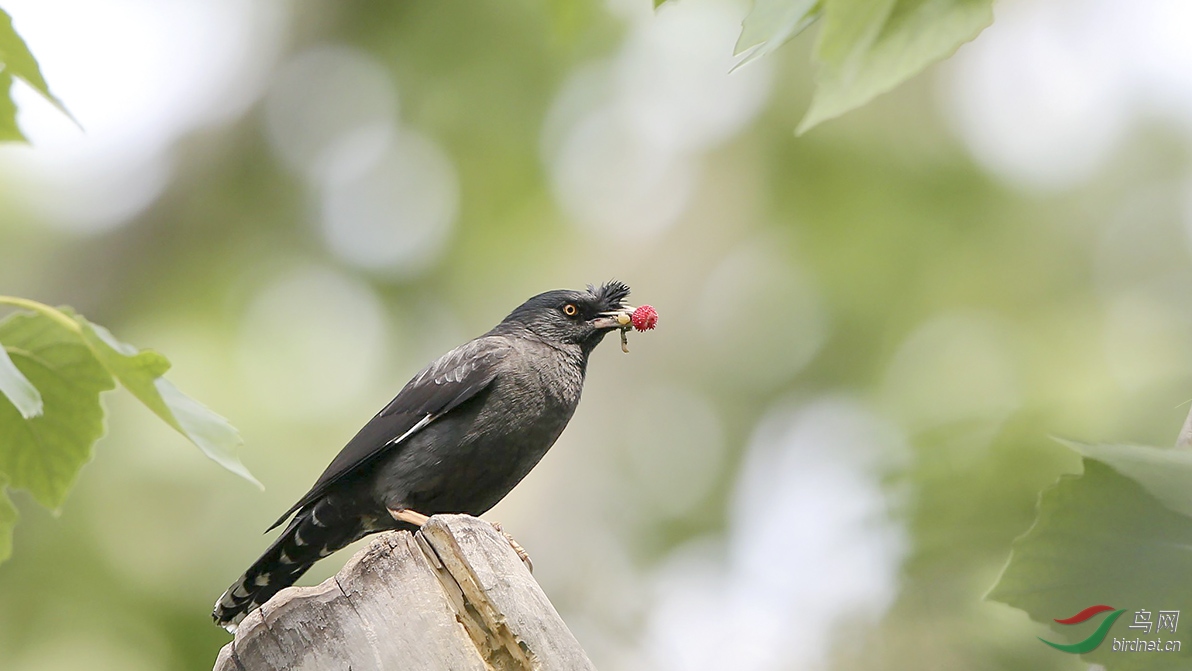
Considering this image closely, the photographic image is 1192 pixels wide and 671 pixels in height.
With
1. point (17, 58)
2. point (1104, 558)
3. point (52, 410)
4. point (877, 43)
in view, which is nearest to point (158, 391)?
point (52, 410)

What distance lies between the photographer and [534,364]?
15.3ft

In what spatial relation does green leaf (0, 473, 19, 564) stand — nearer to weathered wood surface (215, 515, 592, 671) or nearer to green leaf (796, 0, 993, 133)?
weathered wood surface (215, 515, 592, 671)

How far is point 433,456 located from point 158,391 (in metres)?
2.84

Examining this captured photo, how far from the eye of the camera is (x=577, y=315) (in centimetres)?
526

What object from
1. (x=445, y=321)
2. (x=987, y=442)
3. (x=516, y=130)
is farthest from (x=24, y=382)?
(x=516, y=130)

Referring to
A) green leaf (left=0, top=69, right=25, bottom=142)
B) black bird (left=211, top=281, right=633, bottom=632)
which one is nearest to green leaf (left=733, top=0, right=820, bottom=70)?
green leaf (left=0, top=69, right=25, bottom=142)

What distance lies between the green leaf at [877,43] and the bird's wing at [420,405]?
3433mm

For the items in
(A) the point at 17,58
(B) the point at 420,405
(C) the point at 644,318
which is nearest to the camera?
(A) the point at 17,58

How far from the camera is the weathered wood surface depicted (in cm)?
251

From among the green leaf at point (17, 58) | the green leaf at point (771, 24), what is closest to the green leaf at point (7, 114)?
the green leaf at point (17, 58)

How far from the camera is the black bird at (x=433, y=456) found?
14.2 ft
